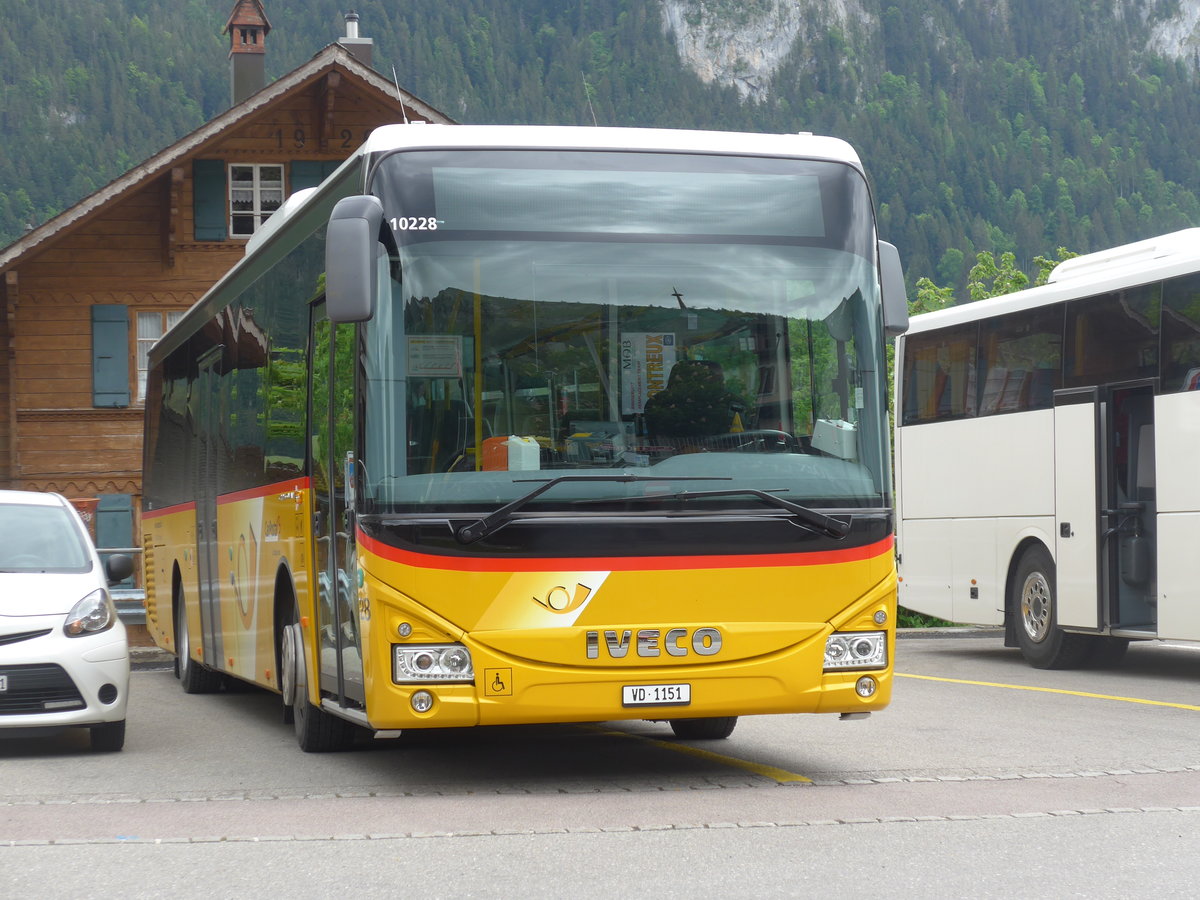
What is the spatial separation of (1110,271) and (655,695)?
9.70 metres

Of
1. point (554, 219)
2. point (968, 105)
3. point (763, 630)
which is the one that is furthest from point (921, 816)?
point (968, 105)

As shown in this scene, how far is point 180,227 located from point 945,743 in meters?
22.8

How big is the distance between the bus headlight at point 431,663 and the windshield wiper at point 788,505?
93 centimetres

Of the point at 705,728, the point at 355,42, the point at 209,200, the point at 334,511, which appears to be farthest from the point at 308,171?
the point at 334,511

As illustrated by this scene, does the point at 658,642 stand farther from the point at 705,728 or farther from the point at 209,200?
the point at 209,200

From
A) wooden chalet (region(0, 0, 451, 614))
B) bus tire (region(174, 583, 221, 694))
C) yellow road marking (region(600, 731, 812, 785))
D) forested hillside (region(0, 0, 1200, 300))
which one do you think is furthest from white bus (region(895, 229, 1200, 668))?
forested hillside (region(0, 0, 1200, 300))

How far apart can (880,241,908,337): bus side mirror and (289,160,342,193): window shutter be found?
2317 centimetres

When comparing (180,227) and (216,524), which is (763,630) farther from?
(180,227)

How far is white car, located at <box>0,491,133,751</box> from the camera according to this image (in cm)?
1046

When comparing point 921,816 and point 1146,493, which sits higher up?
point 1146,493

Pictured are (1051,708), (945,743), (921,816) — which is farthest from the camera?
(1051,708)

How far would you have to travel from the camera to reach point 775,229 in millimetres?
8898

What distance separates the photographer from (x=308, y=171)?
31531mm

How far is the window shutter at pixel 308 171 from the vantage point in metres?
31.3
